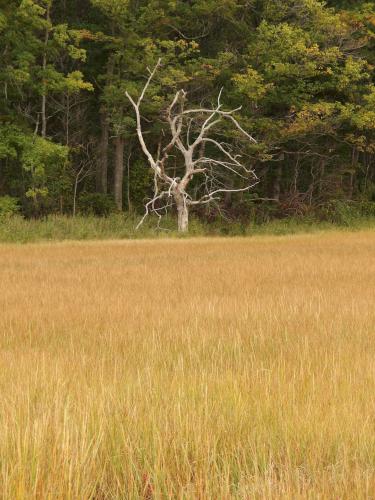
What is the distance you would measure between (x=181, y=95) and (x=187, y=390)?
2482 cm

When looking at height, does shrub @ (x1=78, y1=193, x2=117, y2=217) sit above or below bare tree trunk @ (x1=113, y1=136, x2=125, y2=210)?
below

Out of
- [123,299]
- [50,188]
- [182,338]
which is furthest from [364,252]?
[50,188]

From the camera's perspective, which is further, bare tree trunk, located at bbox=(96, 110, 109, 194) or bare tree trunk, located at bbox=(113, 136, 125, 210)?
bare tree trunk, located at bbox=(96, 110, 109, 194)

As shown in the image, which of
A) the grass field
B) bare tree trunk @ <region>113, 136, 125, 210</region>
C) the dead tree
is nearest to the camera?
the grass field

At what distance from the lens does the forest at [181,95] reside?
84.8ft

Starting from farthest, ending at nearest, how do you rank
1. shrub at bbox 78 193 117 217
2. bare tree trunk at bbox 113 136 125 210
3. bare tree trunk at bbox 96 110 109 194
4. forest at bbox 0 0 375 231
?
bare tree trunk at bbox 96 110 109 194 < bare tree trunk at bbox 113 136 125 210 < shrub at bbox 78 193 117 217 < forest at bbox 0 0 375 231

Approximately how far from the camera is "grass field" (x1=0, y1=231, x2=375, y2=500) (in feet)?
6.85

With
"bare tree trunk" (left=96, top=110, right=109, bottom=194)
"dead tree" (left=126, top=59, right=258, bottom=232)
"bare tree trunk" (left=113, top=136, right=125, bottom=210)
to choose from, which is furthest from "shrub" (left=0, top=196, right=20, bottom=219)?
"bare tree trunk" (left=96, top=110, right=109, bottom=194)

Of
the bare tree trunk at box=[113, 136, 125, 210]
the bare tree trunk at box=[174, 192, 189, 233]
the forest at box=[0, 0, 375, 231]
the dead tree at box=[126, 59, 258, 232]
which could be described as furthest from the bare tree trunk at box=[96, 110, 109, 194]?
the bare tree trunk at box=[174, 192, 189, 233]

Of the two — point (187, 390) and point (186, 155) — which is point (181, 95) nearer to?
point (186, 155)

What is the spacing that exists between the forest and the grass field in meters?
17.3

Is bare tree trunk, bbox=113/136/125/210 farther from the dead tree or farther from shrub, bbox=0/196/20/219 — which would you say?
shrub, bbox=0/196/20/219

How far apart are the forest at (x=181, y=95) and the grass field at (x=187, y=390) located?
56.8 ft

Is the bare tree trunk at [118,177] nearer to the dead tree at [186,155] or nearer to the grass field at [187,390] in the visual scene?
the dead tree at [186,155]
